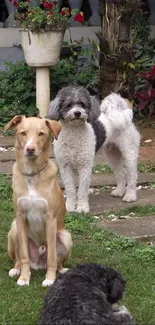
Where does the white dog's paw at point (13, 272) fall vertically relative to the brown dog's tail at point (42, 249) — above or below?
below

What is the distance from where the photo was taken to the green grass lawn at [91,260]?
505cm

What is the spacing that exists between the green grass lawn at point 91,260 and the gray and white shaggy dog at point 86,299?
51 cm

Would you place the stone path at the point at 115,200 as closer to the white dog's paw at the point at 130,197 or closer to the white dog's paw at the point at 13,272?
the white dog's paw at the point at 130,197

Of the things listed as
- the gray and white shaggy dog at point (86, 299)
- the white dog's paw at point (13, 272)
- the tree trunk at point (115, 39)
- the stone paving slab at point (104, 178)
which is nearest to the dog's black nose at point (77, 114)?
the stone paving slab at point (104, 178)

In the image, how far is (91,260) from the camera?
6133mm

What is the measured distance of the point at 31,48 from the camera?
36.0 feet

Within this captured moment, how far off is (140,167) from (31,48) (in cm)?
269

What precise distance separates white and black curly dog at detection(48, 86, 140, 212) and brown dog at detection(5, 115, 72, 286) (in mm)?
1881

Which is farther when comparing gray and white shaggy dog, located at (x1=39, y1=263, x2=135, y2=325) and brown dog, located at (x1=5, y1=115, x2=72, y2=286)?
brown dog, located at (x1=5, y1=115, x2=72, y2=286)

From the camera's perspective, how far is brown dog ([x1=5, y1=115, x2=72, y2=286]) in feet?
18.2

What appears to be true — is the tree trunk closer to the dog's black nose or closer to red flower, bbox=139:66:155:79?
red flower, bbox=139:66:155:79

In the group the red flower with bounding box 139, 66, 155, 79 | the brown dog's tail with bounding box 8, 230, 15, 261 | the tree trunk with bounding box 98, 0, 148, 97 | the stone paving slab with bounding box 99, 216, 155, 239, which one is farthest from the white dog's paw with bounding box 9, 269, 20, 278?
the red flower with bounding box 139, 66, 155, 79

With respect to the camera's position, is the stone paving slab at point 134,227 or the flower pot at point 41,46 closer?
the stone paving slab at point 134,227

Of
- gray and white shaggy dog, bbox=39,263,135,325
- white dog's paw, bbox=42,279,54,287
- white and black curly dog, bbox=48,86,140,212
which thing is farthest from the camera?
white and black curly dog, bbox=48,86,140,212
